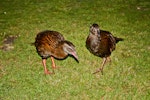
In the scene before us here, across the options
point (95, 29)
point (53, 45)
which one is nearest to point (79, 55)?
point (53, 45)

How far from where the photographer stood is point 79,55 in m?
8.34

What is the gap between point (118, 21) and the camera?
1025 centimetres

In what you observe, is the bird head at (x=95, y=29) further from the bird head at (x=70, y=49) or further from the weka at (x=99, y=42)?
the bird head at (x=70, y=49)

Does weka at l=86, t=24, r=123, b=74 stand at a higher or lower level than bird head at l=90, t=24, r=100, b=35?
lower

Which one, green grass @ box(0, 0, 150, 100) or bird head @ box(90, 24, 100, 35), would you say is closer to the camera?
bird head @ box(90, 24, 100, 35)

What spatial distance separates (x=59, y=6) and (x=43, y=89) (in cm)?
571

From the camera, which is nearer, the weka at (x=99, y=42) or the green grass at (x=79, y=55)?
the weka at (x=99, y=42)

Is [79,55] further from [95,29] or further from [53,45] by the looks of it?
[95,29]

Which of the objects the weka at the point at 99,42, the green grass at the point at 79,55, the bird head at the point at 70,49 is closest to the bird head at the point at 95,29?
the weka at the point at 99,42

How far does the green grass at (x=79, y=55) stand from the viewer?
689 cm

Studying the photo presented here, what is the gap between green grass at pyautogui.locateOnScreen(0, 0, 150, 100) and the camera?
22.6 feet

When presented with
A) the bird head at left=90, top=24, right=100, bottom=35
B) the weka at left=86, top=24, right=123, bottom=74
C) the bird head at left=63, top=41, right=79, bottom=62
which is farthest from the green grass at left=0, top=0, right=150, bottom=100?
the bird head at left=90, top=24, right=100, bottom=35

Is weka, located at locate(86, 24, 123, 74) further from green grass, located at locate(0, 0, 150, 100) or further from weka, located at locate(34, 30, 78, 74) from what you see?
green grass, located at locate(0, 0, 150, 100)

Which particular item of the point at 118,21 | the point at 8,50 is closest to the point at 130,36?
the point at 118,21
